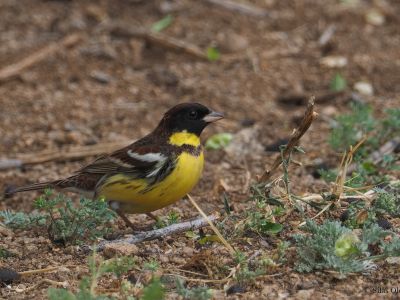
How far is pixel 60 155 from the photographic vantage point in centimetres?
815

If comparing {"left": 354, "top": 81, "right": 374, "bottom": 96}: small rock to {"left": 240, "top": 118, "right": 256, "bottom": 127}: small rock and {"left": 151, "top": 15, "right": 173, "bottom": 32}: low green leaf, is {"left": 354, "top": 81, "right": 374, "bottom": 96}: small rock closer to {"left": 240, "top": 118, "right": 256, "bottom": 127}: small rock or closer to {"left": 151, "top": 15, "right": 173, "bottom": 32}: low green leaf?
{"left": 240, "top": 118, "right": 256, "bottom": 127}: small rock

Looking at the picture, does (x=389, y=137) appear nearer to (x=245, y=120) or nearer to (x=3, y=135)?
(x=245, y=120)

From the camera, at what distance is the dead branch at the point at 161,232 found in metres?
5.49

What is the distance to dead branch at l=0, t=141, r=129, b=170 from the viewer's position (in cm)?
800

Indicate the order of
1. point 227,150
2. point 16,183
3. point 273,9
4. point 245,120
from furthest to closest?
point 273,9 → point 245,120 → point 227,150 → point 16,183

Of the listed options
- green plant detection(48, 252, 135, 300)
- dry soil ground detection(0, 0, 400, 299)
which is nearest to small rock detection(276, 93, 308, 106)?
dry soil ground detection(0, 0, 400, 299)

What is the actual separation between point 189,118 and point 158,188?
0.75 metres

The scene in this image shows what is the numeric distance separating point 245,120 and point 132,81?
5.29 feet

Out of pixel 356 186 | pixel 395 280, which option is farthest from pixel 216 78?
pixel 395 280

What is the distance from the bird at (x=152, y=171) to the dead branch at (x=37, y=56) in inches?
128

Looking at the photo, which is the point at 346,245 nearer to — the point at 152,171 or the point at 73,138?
the point at 152,171

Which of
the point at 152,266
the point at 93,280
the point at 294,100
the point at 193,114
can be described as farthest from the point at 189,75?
the point at 93,280

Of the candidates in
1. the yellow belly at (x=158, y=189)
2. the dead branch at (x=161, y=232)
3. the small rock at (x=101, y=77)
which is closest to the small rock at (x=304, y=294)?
the dead branch at (x=161, y=232)

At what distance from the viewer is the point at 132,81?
32.3ft
